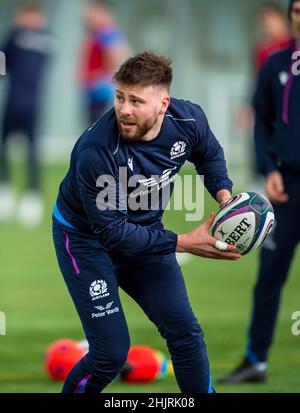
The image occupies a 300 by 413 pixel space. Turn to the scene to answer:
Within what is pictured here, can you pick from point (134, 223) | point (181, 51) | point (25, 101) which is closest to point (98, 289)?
point (134, 223)

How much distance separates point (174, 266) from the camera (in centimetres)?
704

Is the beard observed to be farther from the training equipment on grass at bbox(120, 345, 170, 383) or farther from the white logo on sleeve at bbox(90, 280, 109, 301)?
the training equipment on grass at bbox(120, 345, 170, 383)

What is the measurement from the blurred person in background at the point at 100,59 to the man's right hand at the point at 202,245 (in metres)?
10.3

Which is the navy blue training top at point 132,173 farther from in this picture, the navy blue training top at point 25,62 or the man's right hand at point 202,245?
the navy blue training top at point 25,62

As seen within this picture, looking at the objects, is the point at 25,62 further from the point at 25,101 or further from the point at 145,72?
the point at 145,72

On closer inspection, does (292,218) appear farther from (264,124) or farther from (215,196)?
(215,196)

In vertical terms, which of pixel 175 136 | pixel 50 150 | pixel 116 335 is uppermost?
pixel 175 136

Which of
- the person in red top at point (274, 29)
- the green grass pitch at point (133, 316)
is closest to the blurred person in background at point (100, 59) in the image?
the person in red top at point (274, 29)

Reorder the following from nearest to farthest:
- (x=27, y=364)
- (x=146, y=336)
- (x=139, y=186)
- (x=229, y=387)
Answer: (x=139, y=186)
(x=229, y=387)
(x=27, y=364)
(x=146, y=336)

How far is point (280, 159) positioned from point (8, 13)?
1982 cm

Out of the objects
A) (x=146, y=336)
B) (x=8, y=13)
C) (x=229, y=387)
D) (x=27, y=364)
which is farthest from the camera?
(x=8, y=13)

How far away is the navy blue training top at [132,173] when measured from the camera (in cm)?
660

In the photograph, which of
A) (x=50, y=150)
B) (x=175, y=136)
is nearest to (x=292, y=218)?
(x=175, y=136)

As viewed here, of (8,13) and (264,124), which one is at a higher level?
(264,124)
